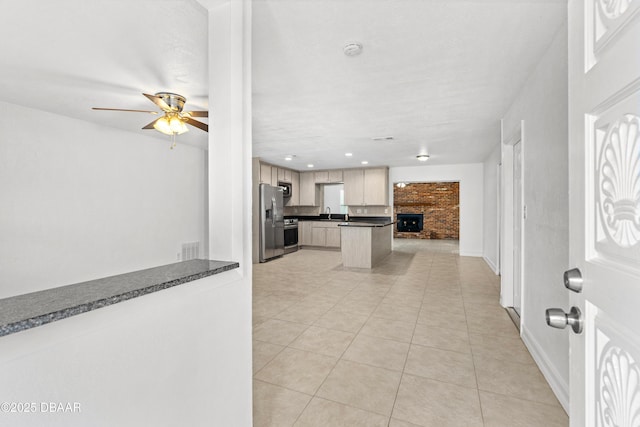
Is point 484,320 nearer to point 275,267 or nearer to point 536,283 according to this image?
point 536,283

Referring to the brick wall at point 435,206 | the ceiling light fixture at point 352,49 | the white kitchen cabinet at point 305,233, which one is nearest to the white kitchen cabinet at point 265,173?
the white kitchen cabinet at point 305,233

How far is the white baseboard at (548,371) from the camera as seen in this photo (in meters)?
1.71

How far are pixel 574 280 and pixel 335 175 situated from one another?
751 cm

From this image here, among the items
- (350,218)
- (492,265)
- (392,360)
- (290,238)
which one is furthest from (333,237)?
(392,360)

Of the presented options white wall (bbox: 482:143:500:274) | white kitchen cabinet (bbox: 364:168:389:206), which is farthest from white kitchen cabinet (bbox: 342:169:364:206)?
white wall (bbox: 482:143:500:274)

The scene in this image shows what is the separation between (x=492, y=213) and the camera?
5.62m

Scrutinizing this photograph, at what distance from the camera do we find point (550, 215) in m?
1.98

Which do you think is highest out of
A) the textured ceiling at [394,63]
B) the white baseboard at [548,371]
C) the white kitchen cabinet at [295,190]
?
the textured ceiling at [394,63]

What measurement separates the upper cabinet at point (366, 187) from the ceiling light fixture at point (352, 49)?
5.71m

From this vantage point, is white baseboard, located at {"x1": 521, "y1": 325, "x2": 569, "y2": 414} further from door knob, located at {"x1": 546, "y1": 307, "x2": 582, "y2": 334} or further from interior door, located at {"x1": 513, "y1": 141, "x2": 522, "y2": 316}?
door knob, located at {"x1": 546, "y1": 307, "x2": 582, "y2": 334}

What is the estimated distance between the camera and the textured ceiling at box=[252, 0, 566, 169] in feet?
5.26

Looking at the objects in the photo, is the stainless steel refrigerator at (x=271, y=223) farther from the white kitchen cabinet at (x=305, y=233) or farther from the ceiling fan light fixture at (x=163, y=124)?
the ceiling fan light fixture at (x=163, y=124)

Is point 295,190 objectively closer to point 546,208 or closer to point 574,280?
point 546,208

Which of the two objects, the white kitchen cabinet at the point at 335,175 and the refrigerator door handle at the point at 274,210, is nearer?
the refrigerator door handle at the point at 274,210
